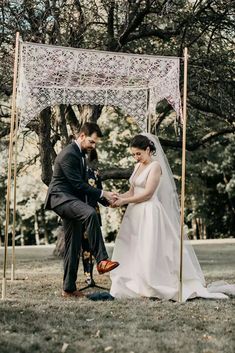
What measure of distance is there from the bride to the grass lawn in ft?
1.00

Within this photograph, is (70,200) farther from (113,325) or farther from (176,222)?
→ (113,325)

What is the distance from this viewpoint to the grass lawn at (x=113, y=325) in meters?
4.71

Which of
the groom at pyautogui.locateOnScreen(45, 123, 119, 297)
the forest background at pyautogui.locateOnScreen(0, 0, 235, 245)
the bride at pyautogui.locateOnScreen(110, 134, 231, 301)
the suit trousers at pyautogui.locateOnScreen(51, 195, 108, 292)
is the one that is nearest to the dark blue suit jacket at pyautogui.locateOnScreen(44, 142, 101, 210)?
the groom at pyautogui.locateOnScreen(45, 123, 119, 297)

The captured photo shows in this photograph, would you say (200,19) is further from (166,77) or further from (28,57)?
(28,57)

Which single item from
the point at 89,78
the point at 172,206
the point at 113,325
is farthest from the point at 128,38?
the point at 113,325

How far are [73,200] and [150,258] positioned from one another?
108 cm

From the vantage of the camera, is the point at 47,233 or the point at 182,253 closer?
the point at 182,253

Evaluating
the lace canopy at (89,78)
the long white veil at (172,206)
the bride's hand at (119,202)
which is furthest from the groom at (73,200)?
the lace canopy at (89,78)

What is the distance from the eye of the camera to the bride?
7.14 meters

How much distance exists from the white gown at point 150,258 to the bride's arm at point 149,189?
0.07 m

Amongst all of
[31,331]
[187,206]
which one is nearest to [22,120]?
[31,331]

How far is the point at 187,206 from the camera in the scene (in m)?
30.0

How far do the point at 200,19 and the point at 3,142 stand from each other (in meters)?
6.67

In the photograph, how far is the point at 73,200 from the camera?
274 inches
